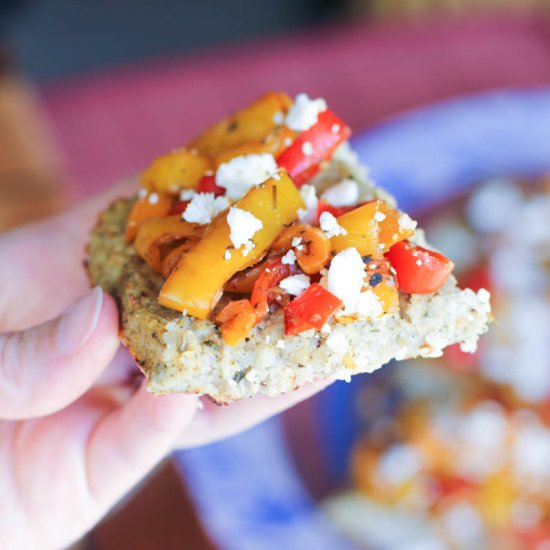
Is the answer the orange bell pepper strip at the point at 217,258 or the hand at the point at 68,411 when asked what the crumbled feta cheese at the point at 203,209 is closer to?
the orange bell pepper strip at the point at 217,258

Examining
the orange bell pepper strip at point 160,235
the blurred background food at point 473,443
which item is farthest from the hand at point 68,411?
the blurred background food at point 473,443

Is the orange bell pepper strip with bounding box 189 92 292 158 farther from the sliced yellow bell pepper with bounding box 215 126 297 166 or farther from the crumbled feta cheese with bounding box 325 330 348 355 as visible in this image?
the crumbled feta cheese with bounding box 325 330 348 355

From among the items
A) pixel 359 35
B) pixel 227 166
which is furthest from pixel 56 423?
pixel 359 35

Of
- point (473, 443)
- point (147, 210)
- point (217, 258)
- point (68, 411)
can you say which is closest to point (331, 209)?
point (217, 258)

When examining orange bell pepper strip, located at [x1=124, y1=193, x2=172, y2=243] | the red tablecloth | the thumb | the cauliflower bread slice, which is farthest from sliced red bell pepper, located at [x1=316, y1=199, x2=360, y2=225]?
the red tablecloth

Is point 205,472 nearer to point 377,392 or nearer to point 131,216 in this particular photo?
point 377,392
